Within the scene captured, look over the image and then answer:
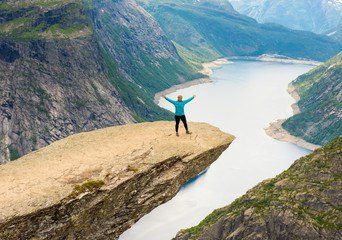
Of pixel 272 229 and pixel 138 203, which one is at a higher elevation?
pixel 138 203

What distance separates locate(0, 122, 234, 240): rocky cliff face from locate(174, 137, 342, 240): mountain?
193 feet

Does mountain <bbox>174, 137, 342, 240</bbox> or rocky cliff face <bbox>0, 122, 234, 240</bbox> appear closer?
rocky cliff face <bbox>0, 122, 234, 240</bbox>

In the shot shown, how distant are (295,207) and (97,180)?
2925 inches

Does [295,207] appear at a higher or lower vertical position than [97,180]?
lower

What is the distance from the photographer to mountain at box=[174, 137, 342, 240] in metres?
92.4

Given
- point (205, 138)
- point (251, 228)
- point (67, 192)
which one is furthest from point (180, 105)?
point (251, 228)

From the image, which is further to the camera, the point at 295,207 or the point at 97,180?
the point at 295,207

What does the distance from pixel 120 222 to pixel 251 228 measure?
222 feet

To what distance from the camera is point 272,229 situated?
96312 millimetres

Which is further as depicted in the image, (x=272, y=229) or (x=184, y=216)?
(x=184, y=216)

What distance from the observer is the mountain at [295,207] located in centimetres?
9238

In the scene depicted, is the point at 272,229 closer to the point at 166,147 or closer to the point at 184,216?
the point at 166,147

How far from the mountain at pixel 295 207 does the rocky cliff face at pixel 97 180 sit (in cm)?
5882

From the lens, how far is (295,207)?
9525 cm
